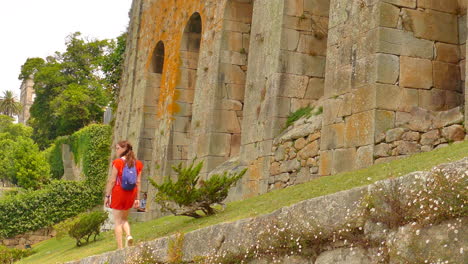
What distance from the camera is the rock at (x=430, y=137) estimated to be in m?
9.51

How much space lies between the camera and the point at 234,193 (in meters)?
14.0

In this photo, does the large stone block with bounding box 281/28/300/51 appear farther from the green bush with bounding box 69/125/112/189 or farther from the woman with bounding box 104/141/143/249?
the green bush with bounding box 69/125/112/189

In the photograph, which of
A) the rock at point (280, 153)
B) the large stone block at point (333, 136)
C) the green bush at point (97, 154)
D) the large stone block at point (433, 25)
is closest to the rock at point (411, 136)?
the large stone block at point (333, 136)

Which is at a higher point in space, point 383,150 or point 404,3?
point 404,3

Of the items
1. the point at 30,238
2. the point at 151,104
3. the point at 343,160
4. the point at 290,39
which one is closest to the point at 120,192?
the point at 343,160

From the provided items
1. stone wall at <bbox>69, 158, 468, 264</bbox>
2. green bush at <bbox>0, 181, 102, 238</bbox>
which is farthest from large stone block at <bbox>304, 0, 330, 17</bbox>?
green bush at <bbox>0, 181, 102, 238</bbox>

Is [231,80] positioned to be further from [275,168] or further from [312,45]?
[275,168]

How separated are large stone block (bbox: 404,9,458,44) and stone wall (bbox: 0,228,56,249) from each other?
2342 cm

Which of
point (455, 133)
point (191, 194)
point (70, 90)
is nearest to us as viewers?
point (455, 133)

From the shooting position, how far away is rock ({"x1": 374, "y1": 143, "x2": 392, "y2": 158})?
9633mm

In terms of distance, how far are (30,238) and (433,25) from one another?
24036mm

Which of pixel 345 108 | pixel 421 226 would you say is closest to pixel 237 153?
pixel 345 108

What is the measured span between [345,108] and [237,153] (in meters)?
6.45

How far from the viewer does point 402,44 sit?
1016 cm
